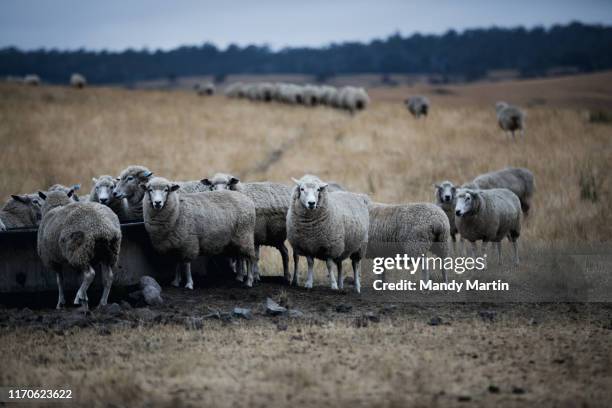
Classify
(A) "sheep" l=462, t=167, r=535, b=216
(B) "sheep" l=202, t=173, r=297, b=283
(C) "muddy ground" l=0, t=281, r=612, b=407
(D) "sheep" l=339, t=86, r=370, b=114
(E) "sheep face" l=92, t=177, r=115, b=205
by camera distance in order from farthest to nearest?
1. (D) "sheep" l=339, t=86, r=370, b=114
2. (A) "sheep" l=462, t=167, r=535, b=216
3. (B) "sheep" l=202, t=173, r=297, b=283
4. (E) "sheep face" l=92, t=177, r=115, b=205
5. (C) "muddy ground" l=0, t=281, r=612, b=407

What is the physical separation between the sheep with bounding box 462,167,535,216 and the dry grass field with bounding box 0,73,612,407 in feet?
2.01

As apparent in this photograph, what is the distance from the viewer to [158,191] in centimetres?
1173

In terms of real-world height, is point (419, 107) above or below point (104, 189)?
above

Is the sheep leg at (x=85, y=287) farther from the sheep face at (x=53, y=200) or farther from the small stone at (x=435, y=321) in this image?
the small stone at (x=435, y=321)

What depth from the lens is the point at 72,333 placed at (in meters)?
9.53

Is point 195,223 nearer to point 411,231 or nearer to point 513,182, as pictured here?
point 411,231

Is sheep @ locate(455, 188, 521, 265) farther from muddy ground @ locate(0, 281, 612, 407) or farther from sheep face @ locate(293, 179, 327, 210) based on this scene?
muddy ground @ locate(0, 281, 612, 407)

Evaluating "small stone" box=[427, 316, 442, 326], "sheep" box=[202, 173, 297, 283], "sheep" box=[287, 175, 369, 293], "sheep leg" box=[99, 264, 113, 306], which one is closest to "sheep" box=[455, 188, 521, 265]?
"sheep" box=[287, 175, 369, 293]

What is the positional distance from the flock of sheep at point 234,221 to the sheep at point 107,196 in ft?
0.05

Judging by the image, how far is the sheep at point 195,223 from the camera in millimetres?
12062

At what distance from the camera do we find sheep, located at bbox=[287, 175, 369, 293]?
1223cm

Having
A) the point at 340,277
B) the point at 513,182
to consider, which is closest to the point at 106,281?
the point at 340,277

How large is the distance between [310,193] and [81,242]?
127 inches

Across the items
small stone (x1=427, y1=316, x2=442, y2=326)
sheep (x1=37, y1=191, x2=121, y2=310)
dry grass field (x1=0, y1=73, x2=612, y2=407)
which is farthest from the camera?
sheep (x1=37, y1=191, x2=121, y2=310)
